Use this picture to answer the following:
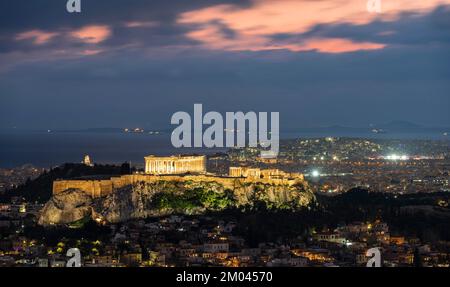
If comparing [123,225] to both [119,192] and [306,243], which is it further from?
[306,243]

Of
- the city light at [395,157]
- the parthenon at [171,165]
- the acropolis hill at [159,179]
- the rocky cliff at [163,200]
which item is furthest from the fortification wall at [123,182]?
the city light at [395,157]

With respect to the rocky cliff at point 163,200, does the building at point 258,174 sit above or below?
above

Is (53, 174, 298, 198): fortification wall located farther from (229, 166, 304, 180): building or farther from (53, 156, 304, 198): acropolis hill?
(229, 166, 304, 180): building

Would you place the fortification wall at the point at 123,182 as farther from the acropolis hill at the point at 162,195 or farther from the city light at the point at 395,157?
the city light at the point at 395,157

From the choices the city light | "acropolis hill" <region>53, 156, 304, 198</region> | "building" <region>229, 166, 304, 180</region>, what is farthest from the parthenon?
the city light

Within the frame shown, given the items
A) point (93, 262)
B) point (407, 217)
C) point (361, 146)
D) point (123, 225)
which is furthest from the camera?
point (361, 146)
